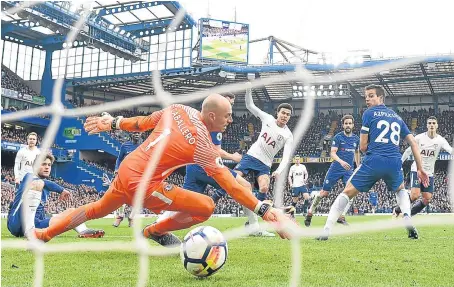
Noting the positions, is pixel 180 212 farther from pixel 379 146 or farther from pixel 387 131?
pixel 387 131

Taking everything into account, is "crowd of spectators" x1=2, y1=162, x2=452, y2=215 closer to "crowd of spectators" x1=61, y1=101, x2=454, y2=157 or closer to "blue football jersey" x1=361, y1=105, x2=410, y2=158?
"crowd of spectators" x1=61, y1=101, x2=454, y2=157

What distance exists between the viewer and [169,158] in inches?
139

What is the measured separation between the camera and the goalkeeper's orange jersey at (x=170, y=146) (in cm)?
338

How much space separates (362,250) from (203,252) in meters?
2.11

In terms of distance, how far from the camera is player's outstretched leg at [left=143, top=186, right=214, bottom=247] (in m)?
3.76

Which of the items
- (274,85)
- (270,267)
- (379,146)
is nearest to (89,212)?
(270,267)

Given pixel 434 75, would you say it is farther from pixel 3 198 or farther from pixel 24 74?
pixel 24 74

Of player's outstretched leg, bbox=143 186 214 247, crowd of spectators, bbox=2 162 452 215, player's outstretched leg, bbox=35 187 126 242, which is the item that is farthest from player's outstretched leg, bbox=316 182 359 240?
crowd of spectators, bbox=2 162 452 215

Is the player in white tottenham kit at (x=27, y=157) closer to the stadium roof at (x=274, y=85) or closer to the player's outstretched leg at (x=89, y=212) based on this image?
the player's outstretched leg at (x=89, y=212)

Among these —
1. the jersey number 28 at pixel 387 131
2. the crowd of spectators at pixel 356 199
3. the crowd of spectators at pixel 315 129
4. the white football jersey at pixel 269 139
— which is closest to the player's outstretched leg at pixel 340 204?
the jersey number 28 at pixel 387 131

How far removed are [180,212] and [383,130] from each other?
2.48 meters

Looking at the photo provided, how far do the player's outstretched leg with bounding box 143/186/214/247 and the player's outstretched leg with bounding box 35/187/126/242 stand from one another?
249 mm

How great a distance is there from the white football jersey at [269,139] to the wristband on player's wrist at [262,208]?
3.17m

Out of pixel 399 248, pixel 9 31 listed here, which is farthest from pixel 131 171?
pixel 9 31
